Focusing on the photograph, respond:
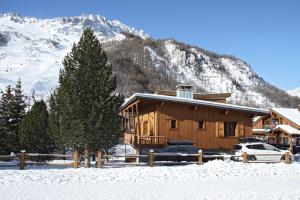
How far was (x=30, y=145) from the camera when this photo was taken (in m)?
34.1

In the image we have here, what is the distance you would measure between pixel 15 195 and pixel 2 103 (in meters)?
24.5

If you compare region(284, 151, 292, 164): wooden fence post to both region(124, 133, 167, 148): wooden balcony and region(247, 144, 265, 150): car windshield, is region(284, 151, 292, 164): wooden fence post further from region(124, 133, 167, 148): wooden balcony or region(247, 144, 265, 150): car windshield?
region(124, 133, 167, 148): wooden balcony

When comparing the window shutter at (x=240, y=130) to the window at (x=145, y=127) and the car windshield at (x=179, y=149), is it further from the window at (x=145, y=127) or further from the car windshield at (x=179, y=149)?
the car windshield at (x=179, y=149)

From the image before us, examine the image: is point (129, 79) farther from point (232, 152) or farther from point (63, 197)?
point (63, 197)

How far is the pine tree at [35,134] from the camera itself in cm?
3409

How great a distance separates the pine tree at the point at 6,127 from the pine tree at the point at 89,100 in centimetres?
1133

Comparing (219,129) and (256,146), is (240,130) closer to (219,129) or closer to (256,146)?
(219,129)

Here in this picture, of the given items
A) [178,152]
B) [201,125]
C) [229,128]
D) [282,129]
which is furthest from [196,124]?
[282,129]

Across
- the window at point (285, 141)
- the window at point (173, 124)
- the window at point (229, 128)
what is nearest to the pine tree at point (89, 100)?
the window at point (173, 124)

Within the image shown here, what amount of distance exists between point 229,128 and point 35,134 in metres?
15.8

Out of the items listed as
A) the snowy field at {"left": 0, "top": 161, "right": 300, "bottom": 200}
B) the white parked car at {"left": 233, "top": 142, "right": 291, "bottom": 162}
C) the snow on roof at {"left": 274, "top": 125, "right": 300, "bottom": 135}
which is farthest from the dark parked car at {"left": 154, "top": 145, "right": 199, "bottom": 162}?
the snow on roof at {"left": 274, "top": 125, "right": 300, "bottom": 135}

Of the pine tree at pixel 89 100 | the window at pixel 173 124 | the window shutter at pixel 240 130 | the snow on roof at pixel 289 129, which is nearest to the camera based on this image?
the pine tree at pixel 89 100

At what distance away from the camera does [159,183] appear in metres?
20.2

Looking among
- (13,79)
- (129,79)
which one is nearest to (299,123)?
(13,79)
